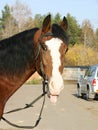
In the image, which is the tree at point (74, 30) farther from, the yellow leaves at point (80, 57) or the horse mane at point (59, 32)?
the horse mane at point (59, 32)

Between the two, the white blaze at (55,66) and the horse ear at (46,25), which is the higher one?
the horse ear at (46,25)

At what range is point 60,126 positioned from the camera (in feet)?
46.8

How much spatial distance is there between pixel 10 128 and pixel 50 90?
824 centimetres

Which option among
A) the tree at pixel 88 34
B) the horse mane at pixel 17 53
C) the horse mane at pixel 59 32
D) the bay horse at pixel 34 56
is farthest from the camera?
the tree at pixel 88 34

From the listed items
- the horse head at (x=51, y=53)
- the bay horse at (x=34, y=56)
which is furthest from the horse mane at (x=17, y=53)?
the horse head at (x=51, y=53)

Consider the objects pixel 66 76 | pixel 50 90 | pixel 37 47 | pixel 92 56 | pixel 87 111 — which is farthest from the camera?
pixel 92 56

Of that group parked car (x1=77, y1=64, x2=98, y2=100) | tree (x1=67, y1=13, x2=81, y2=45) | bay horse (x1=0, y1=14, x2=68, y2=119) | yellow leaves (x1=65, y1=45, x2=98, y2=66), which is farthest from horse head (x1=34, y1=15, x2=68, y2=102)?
tree (x1=67, y1=13, x2=81, y2=45)

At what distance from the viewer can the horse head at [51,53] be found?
5.44 meters

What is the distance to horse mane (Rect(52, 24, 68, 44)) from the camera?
5699 millimetres

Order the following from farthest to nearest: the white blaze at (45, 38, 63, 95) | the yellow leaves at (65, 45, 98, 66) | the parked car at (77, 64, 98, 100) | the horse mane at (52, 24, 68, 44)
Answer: the yellow leaves at (65, 45, 98, 66)
the parked car at (77, 64, 98, 100)
the horse mane at (52, 24, 68, 44)
the white blaze at (45, 38, 63, 95)

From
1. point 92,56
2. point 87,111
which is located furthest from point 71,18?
point 87,111

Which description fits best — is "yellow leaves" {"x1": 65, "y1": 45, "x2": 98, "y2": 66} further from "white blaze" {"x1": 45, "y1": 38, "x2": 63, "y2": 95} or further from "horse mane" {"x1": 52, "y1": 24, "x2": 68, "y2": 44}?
"white blaze" {"x1": 45, "y1": 38, "x2": 63, "y2": 95}

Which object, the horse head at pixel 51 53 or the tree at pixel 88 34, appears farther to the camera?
the tree at pixel 88 34

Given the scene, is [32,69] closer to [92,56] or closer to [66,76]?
[66,76]
